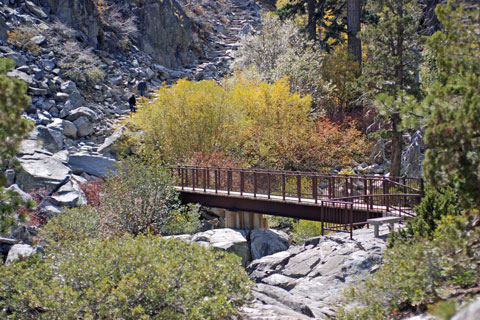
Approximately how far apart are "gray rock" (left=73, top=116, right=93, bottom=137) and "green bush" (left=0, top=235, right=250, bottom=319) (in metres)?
17.9

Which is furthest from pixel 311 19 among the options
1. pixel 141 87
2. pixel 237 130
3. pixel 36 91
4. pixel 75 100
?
pixel 36 91

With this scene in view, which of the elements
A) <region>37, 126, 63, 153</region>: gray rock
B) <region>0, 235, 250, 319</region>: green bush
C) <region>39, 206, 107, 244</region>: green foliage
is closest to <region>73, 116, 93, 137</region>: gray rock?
<region>37, 126, 63, 153</region>: gray rock

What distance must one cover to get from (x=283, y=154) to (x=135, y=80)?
19.1 metres

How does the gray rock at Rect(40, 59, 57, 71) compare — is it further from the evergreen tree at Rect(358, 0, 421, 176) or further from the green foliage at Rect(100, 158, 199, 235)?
the evergreen tree at Rect(358, 0, 421, 176)

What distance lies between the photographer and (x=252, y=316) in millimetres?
7645

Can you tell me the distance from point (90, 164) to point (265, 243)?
35.3 feet

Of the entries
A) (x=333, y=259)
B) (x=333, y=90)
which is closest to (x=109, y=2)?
(x=333, y=90)

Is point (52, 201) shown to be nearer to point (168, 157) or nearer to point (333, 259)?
point (168, 157)

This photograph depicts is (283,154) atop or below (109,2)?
below

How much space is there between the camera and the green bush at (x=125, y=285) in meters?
7.12

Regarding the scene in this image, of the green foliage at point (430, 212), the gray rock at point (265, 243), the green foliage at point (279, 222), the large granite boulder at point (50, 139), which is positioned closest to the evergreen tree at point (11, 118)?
the green foliage at point (430, 212)

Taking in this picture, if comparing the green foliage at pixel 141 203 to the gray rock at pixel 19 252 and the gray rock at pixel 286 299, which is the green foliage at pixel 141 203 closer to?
the gray rock at pixel 19 252

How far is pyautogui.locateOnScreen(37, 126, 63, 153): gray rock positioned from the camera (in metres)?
21.2

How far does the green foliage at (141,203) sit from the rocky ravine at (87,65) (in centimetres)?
→ 286
